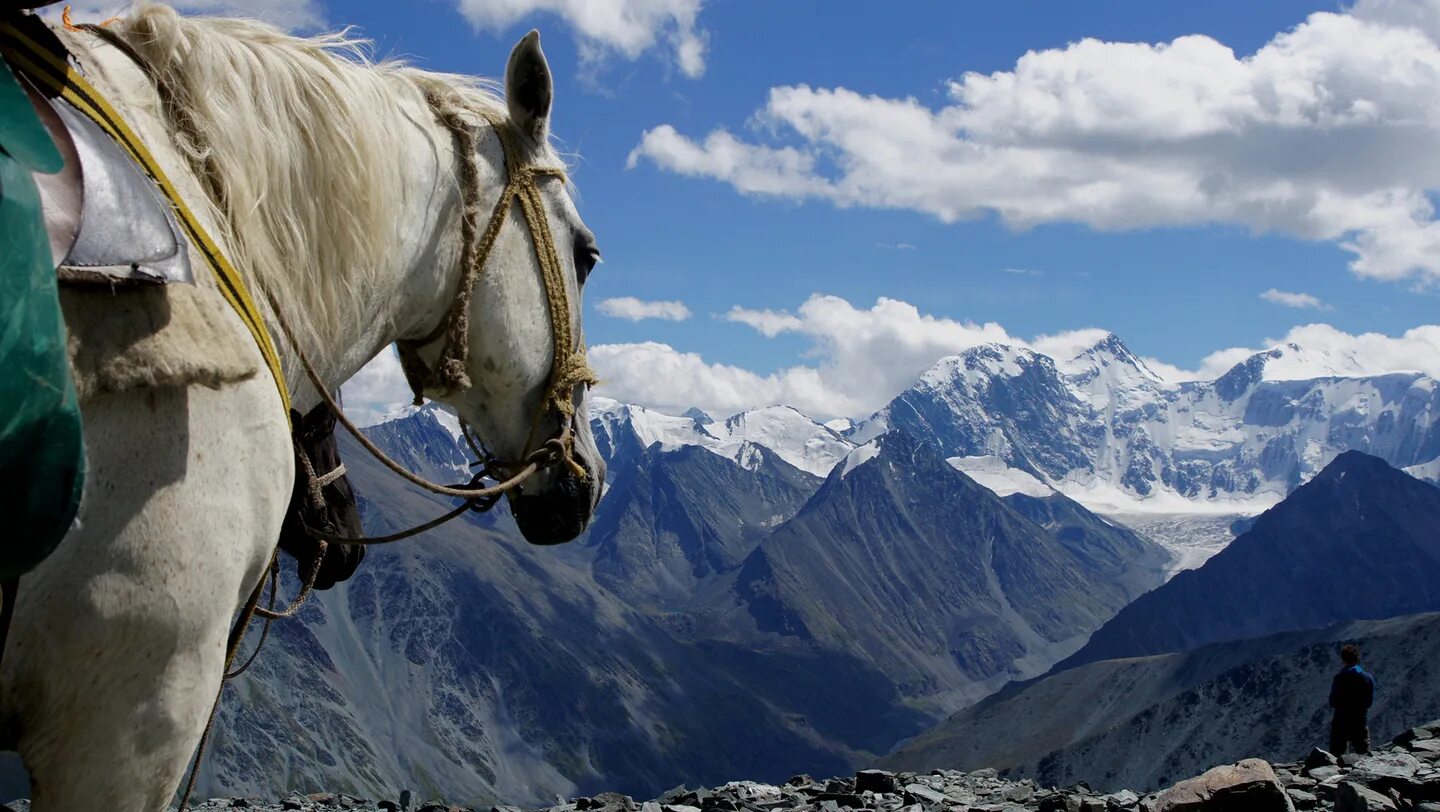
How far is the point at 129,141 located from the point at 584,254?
1982 millimetres

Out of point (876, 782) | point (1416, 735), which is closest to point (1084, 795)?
point (876, 782)

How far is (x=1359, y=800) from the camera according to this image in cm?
1192

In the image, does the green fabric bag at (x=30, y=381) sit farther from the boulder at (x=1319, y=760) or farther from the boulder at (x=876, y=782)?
the boulder at (x=1319, y=760)

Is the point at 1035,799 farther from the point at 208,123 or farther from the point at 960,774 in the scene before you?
the point at 208,123

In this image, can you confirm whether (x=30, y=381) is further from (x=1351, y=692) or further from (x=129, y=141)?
(x=1351, y=692)

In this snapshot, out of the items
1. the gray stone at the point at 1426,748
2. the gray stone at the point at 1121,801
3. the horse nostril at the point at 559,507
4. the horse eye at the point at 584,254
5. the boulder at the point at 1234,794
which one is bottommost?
the gray stone at the point at 1121,801

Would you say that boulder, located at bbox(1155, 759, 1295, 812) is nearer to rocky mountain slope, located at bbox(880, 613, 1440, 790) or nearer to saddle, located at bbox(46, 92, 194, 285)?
saddle, located at bbox(46, 92, 194, 285)

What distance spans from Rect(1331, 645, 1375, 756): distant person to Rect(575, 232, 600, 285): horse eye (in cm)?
2122

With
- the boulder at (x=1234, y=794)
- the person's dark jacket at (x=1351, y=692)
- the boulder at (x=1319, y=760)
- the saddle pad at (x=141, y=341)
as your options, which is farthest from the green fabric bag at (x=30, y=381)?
the person's dark jacket at (x=1351, y=692)

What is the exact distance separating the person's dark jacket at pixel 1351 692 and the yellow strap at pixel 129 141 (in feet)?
75.5

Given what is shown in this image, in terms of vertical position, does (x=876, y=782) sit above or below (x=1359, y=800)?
below

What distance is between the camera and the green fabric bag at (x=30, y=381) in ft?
8.21

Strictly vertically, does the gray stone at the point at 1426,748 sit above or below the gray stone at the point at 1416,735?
above

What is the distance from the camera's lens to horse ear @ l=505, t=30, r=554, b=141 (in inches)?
175
